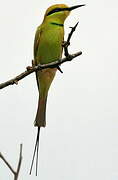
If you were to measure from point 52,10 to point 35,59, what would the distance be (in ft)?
1.46

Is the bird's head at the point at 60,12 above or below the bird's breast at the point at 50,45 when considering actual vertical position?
above

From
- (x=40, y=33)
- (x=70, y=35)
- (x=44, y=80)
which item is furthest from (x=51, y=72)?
(x=70, y=35)

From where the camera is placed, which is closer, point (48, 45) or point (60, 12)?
point (48, 45)

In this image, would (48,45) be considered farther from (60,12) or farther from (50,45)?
(60,12)

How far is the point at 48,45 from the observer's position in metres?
3.42

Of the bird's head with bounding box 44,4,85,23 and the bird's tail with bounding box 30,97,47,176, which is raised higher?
the bird's head with bounding box 44,4,85,23

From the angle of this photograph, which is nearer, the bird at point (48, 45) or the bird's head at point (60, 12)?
the bird at point (48, 45)

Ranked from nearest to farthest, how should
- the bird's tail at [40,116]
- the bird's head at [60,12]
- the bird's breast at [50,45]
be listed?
the bird's tail at [40,116] < the bird's breast at [50,45] < the bird's head at [60,12]

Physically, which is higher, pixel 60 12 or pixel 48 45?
pixel 60 12

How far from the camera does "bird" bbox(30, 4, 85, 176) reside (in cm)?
336

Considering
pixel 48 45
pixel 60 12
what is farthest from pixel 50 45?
pixel 60 12

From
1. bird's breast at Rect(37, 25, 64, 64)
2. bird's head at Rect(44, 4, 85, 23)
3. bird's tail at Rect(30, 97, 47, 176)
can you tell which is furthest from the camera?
bird's head at Rect(44, 4, 85, 23)

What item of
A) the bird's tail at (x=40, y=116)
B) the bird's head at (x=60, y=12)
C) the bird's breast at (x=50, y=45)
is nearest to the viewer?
the bird's tail at (x=40, y=116)

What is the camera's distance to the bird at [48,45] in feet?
11.0
